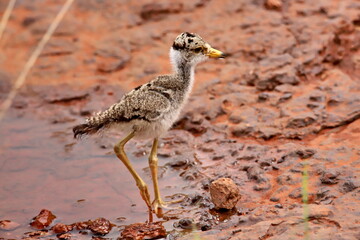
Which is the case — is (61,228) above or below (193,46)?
below

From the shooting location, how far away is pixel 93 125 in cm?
608

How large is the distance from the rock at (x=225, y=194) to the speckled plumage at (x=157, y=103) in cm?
92

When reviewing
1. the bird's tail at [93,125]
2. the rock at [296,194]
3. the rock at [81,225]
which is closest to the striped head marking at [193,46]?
the bird's tail at [93,125]

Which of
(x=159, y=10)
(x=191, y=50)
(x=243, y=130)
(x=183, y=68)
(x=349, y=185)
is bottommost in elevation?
(x=349, y=185)

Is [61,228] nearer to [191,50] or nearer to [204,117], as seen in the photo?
[191,50]

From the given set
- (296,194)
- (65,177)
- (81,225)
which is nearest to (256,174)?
(296,194)

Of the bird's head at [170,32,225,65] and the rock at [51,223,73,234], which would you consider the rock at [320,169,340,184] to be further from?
the rock at [51,223,73,234]

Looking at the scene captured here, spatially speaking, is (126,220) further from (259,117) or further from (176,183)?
(259,117)

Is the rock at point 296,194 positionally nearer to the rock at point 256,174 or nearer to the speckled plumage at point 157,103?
the rock at point 256,174

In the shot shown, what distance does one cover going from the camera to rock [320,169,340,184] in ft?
18.5

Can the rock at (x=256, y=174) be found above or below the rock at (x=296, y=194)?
above

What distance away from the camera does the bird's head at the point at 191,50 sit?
6477 millimetres

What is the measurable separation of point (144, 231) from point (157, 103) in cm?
131

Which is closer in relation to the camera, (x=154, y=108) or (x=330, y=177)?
(x=330, y=177)
